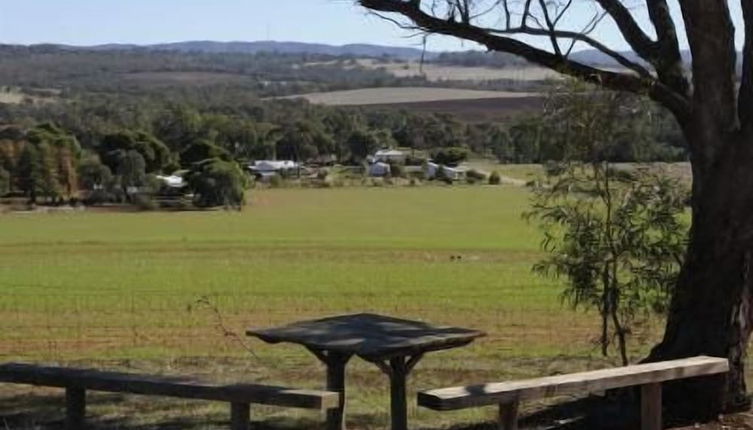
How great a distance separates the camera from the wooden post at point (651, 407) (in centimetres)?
753

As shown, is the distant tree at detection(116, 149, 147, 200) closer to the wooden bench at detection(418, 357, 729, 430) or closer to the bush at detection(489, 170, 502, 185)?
the bush at detection(489, 170, 502, 185)

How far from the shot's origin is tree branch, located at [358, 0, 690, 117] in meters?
8.65

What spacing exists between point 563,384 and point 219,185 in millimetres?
77114

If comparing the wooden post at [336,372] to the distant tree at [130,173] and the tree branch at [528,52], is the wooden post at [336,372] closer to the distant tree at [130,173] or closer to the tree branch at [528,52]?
the tree branch at [528,52]

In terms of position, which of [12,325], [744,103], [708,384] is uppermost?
[744,103]

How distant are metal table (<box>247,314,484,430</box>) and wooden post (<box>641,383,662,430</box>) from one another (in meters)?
1.11

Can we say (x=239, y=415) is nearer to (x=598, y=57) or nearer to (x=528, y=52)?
(x=528, y=52)

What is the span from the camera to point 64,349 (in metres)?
15.8

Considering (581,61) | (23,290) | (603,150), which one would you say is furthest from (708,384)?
(23,290)

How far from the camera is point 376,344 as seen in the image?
7.42 m

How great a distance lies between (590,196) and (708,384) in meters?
3.28

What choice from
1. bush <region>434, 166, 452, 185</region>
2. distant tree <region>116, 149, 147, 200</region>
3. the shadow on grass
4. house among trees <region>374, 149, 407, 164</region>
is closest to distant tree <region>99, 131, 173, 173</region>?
distant tree <region>116, 149, 147, 200</region>

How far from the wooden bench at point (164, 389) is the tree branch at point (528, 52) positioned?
302 cm

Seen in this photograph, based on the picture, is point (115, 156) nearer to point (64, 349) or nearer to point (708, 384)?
point (64, 349)
